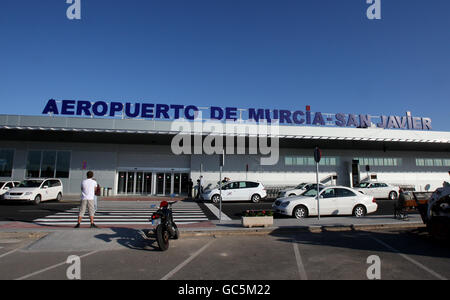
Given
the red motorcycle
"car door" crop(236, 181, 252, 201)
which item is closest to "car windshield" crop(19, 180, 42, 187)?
"car door" crop(236, 181, 252, 201)

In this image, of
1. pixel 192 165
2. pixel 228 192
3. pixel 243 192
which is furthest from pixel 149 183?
pixel 243 192

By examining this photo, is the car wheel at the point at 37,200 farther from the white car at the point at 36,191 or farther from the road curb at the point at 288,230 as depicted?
the road curb at the point at 288,230

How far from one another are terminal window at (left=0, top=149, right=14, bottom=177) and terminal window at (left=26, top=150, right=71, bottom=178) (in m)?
1.52

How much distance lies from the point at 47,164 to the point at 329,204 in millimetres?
24510

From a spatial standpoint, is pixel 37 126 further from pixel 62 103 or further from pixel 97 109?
pixel 97 109

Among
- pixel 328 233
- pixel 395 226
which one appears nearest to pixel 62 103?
pixel 328 233

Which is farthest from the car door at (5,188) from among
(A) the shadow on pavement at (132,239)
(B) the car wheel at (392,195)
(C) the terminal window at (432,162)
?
(C) the terminal window at (432,162)

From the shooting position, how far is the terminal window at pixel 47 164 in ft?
79.4

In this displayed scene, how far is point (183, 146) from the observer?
2528 cm

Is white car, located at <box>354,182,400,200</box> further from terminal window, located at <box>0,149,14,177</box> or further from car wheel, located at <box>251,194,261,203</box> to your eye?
terminal window, located at <box>0,149,14,177</box>

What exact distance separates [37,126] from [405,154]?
36.2m

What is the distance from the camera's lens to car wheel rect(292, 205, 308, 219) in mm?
11367

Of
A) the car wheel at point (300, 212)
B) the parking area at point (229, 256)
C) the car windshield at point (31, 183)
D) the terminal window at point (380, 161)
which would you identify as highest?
the terminal window at point (380, 161)

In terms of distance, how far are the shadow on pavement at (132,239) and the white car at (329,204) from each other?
6.25 meters
